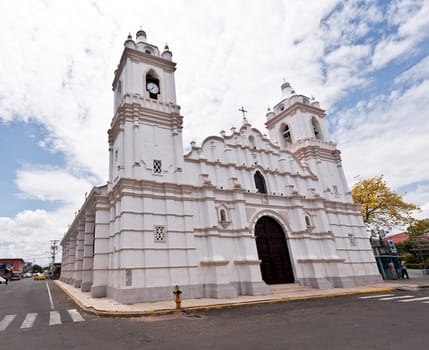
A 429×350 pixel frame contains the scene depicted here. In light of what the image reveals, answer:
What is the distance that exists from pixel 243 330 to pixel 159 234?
26.5ft

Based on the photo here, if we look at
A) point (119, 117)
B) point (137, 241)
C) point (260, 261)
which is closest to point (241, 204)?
point (260, 261)

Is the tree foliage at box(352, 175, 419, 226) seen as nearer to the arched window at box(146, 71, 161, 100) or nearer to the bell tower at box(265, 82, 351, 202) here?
the bell tower at box(265, 82, 351, 202)

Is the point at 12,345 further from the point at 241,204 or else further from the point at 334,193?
the point at 334,193

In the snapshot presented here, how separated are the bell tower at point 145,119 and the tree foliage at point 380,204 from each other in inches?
872

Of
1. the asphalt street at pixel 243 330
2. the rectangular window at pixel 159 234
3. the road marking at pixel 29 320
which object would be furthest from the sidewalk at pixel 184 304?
the rectangular window at pixel 159 234

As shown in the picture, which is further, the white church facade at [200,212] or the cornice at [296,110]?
the cornice at [296,110]

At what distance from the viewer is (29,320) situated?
947 cm

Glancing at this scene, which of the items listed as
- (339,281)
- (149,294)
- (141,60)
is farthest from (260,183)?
(141,60)

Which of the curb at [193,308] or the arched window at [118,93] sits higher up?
the arched window at [118,93]

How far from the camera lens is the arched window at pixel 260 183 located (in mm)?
19250

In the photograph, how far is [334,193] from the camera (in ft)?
73.7

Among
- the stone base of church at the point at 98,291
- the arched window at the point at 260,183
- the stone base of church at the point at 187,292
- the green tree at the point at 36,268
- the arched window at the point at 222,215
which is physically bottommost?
the stone base of church at the point at 187,292

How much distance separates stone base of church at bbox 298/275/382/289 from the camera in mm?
17250

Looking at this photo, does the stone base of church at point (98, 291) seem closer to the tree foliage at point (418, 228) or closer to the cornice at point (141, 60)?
the cornice at point (141, 60)
